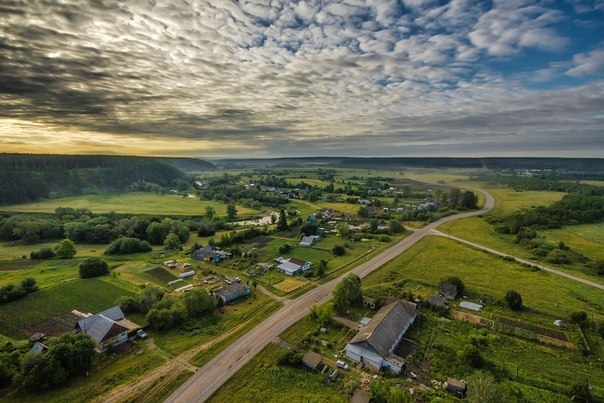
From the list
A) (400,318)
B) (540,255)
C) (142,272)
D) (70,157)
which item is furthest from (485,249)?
(70,157)

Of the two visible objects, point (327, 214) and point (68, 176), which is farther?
point (68, 176)

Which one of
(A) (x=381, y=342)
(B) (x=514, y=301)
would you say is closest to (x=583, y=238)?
(B) (x=514, y=301)

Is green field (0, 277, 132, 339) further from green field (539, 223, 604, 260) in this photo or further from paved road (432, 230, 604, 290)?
green field (539, 223, 604, 260)

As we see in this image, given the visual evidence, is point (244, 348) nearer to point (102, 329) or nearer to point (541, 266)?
point (102, 329)

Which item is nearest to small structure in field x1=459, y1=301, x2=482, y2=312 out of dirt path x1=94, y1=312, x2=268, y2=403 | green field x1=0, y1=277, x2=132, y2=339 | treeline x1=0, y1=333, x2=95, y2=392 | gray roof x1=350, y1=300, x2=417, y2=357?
gray roof x1=350, y1=300, x2=417, y2=357

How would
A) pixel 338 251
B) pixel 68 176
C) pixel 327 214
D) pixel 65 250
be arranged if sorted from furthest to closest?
pixel 68 176 → pixel 327 214 → pixel 65 250 → pixel 338 251

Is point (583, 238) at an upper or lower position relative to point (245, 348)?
upper
